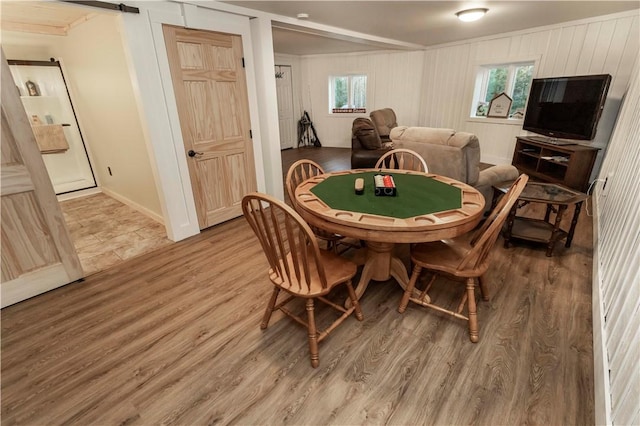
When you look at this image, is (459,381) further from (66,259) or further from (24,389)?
(66,259)

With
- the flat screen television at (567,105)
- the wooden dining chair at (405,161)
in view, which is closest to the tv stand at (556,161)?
the flat screen television at (567,105)

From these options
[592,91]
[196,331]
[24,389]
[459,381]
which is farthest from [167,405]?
[592,91]

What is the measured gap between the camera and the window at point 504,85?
16.5ft

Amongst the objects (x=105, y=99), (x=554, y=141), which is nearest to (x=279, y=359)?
(x=105, y=99)

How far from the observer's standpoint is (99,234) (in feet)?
10.5

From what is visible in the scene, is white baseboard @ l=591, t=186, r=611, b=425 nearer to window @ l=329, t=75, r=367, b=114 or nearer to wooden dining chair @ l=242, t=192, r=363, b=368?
wooden dining chair @ l=242, t=192, r=363, b=368

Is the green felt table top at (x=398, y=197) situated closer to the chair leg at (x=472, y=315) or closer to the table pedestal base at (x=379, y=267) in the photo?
the table pedestal base at (x=379, y=267)

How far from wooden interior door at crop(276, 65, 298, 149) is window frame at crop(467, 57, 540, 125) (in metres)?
4.25

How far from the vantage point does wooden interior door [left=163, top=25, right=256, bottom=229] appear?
8.91ft

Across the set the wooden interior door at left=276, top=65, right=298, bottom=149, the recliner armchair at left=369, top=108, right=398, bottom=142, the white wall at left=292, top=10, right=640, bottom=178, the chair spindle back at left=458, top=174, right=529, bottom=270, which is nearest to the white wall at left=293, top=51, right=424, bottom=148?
the white wall at left=292, top=10, right=640, bottom=178

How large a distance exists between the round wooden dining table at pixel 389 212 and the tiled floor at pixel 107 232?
1930mm

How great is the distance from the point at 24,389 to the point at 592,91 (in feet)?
19.8

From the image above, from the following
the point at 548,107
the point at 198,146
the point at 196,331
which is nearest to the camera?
the point at 196,331

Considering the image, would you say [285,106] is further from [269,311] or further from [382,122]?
[269,311]
